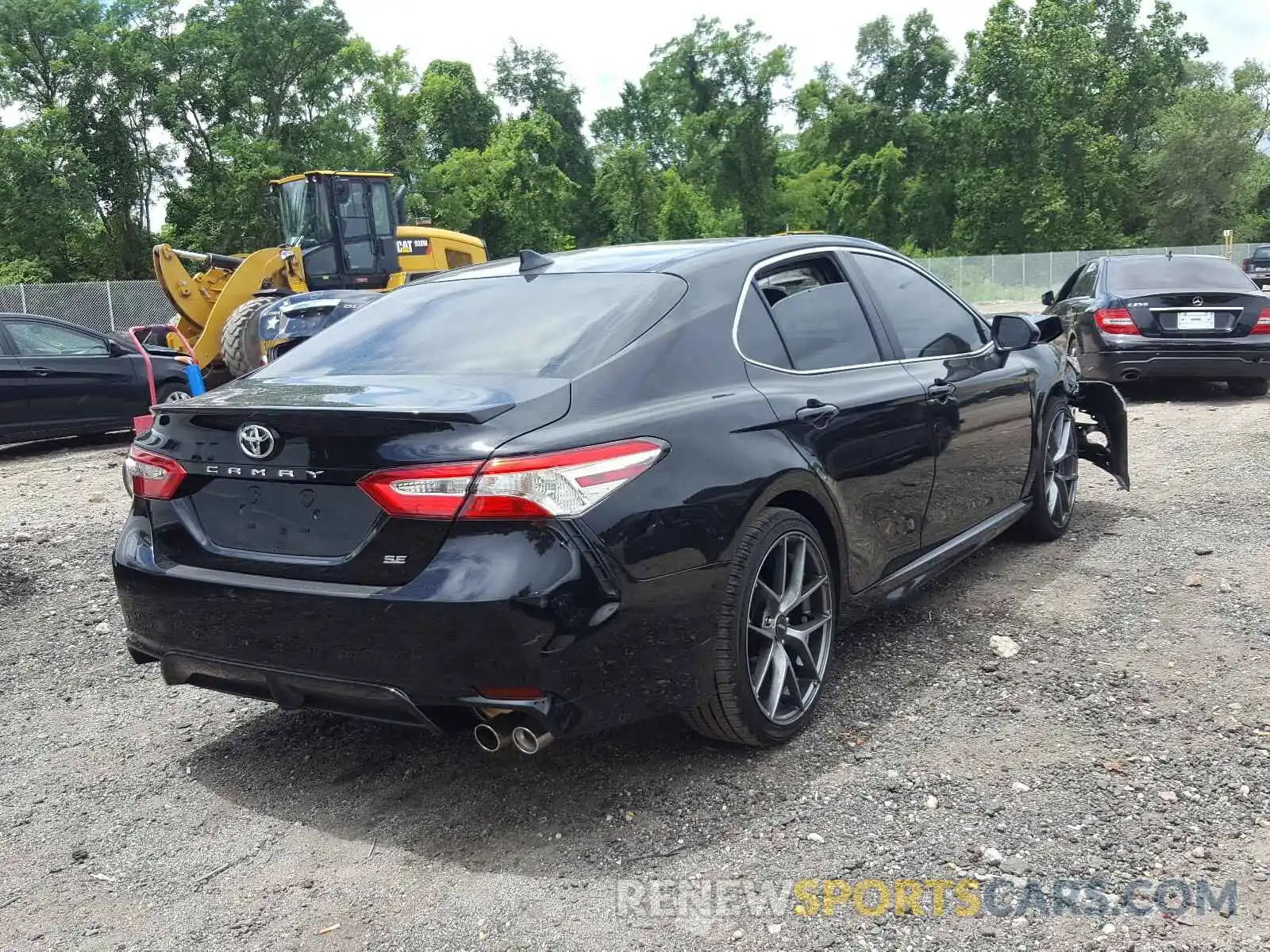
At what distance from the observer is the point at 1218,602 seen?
481 centimetres

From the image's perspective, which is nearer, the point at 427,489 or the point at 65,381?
the point at 427,489

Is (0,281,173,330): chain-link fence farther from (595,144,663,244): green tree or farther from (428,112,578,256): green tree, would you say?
(595,144,663,244): green tree

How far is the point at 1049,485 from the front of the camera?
226 inches

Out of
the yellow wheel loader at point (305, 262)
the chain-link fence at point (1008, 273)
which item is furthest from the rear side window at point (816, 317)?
the chain-link fence at point (1008, 273)

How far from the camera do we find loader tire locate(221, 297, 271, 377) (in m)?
12.8

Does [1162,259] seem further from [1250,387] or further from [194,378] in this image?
[194,378]

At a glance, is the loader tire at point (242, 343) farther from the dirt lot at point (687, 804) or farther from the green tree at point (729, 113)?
the green tree at point (729, 113)

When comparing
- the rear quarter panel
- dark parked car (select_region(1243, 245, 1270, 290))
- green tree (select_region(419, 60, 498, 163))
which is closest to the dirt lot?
the rear quarter panel

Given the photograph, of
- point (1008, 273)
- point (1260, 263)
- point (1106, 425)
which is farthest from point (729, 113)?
point (1106, 425)

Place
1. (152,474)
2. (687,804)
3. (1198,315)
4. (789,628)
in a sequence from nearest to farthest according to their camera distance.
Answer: (687,804) < (152,474) < (789,628) < (1198,315)

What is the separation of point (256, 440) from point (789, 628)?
5.47ft

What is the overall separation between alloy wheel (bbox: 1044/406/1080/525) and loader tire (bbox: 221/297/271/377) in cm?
910

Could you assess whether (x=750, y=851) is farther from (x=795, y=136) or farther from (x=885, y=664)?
(x=795, y=136)

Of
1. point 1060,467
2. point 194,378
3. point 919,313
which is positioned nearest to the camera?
point 919,313
